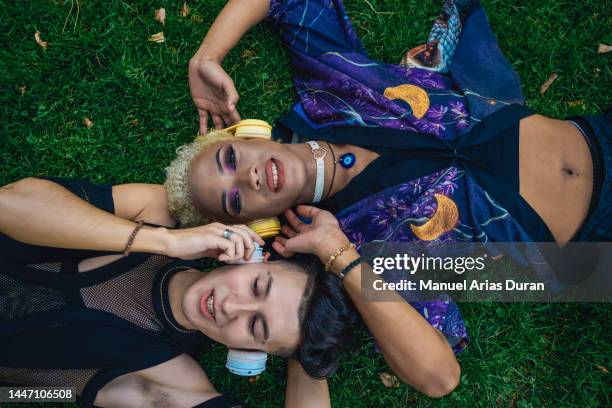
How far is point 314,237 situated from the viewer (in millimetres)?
4129

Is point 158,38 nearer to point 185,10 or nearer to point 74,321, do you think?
point 185,10

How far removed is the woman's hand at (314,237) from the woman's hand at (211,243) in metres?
0.55

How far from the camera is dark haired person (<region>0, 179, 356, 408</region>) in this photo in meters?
3.71

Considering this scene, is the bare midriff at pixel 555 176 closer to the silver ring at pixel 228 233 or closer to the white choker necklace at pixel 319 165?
the white choker necklace at pixel 319 165

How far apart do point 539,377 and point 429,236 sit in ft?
7.62

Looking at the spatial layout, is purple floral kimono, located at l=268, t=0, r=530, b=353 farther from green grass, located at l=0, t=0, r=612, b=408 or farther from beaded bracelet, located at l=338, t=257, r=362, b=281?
beaded bracelet, located at l=338, t=257, r=362, b=281

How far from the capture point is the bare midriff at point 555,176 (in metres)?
4.51

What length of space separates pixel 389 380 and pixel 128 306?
9.51 feet

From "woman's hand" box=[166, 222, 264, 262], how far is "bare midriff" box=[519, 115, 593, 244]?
272 centimetres

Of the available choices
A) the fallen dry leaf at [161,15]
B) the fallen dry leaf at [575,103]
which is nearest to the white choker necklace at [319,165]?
the fallen dry leaf at [161,15]

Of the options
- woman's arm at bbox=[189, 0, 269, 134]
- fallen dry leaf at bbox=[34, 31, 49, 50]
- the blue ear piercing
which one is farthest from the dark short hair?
fallen dry leaf at bbox=[34, 31, 49, 50]

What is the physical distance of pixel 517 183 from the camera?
4477 mm

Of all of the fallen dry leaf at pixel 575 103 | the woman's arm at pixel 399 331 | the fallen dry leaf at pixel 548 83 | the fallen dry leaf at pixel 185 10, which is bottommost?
the woman's arm at pixel 399 331

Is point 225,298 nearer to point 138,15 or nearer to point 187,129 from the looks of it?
point 187,129
